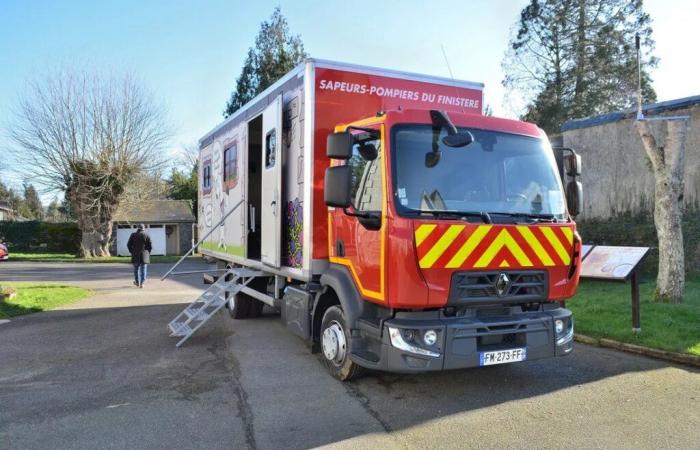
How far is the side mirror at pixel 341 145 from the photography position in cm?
479

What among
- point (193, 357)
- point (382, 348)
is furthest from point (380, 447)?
point (193, 357)

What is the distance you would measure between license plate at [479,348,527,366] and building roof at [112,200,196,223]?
3613cm

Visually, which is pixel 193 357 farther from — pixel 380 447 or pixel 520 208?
pixel 520 208

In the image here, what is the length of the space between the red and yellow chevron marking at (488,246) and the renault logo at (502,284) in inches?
4.1

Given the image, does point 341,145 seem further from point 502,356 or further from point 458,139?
point 502,356

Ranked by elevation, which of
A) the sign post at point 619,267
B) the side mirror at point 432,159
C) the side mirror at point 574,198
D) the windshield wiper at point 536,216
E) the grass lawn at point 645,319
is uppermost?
the side mirror at point 432,159

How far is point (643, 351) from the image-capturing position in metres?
6.44

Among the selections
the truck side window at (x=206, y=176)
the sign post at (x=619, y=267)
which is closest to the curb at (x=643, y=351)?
the sign post at (x=619, y=267)

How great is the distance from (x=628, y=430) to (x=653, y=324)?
3761 millimetres

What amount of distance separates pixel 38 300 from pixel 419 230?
1038 centimetres

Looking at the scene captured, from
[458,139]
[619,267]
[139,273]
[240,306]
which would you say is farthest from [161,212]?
[458,139]

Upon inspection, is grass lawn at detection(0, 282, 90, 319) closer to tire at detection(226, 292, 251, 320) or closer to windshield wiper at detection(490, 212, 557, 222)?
tire at detection(226, 292, 251, 320)

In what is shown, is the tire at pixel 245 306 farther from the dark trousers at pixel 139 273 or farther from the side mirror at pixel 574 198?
the dark trousers at pixel 139 273

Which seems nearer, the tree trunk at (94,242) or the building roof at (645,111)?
the building roof at (645,111)
